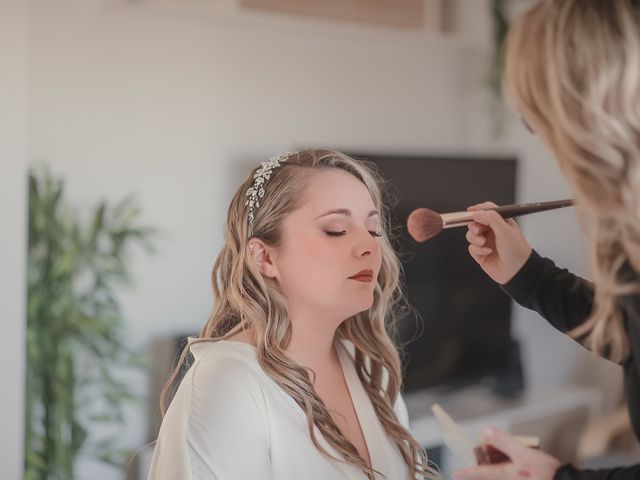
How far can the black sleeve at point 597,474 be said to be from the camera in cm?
101

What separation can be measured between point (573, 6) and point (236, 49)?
2297 mm

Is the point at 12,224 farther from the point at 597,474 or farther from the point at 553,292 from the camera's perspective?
the point at 597,474

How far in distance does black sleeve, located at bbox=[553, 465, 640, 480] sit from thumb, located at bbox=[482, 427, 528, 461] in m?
0.06

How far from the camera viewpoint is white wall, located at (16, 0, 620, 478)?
279 centimetres

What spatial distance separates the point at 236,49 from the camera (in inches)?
123

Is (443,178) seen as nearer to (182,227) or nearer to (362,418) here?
(182,227)

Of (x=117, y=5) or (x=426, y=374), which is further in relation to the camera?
(x=426, y=374)

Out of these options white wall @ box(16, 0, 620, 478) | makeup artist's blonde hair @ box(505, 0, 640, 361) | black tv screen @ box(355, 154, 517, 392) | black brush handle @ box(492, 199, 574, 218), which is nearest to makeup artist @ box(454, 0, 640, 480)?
makeup artist's blonde hair @ box(505, 0, 640, 361)

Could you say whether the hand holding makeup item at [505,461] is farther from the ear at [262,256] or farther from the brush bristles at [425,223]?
the ear at [262,256]

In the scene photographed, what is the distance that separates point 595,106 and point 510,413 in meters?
2.77

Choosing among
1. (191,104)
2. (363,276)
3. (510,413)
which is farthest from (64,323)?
(510,413)

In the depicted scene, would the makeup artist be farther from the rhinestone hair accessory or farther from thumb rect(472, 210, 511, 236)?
the rhinestone hair accessory

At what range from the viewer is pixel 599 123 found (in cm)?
91

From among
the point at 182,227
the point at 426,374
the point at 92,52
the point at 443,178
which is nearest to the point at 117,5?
the point at 92,52
